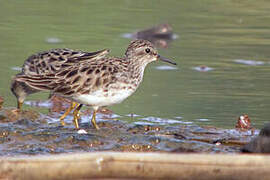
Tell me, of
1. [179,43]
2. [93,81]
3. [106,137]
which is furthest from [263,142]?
[179,43]

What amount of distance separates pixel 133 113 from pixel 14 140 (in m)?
2.17

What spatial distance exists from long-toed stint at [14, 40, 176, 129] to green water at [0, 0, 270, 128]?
1.15 metres

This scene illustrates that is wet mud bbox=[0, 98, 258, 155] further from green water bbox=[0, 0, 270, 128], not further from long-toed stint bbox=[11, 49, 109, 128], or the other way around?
green water bbox=[0, 0, 270, 128]

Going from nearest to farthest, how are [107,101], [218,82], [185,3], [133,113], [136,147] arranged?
[136,147] < [107,101] < [133,113] < [218,82] < [185,3]

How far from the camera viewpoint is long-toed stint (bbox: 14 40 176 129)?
7656 millimetres

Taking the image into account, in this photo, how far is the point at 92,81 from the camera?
767 cm

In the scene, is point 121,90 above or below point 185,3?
below

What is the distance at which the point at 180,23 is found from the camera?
52.9 feet

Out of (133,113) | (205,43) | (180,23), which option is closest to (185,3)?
(180,23)

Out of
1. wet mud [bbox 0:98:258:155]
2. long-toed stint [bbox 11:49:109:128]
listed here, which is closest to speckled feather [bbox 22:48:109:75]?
long-toed stint [bbox 11:49:109:128]

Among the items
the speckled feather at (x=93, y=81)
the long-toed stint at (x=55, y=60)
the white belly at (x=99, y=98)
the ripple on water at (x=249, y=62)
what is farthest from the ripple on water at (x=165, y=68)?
the white belly at (x=99, y=98)

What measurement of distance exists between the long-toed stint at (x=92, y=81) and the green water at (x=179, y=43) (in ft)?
3.77

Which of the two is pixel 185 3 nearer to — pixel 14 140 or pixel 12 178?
pixel 14 140

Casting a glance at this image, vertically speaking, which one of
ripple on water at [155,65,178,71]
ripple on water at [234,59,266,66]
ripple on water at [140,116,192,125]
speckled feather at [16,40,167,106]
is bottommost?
ripple on water at [140,116,192,125]
